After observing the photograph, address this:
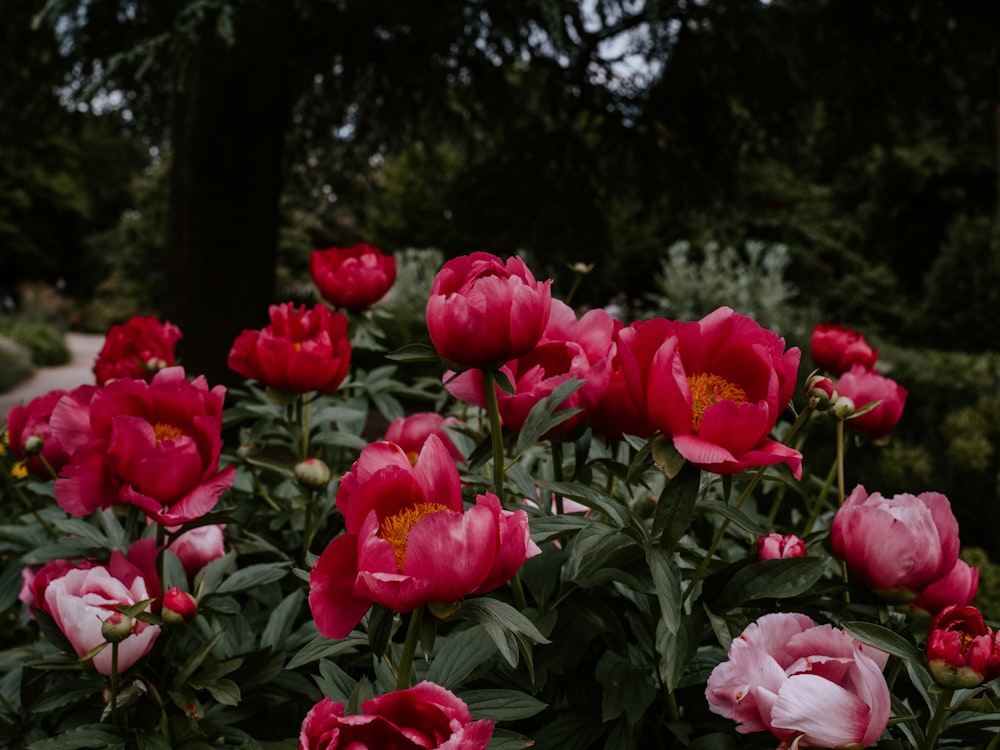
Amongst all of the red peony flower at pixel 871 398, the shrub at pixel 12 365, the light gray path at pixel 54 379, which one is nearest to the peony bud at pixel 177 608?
the red peony flower at pixel 871 398

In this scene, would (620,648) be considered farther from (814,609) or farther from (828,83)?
(828,83)

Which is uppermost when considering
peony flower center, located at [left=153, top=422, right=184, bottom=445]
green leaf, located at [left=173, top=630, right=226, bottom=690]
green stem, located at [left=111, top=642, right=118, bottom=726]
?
peony flower center, located at [left=153, top=422, right=184, bottom=445]

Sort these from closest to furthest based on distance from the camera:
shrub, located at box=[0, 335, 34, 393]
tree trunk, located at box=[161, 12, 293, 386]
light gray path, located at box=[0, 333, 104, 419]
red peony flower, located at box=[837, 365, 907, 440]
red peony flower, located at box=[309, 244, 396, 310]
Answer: red peony flower, located at box=[837, 365, 907, 440] → red peony flower, located at box=[309, 244, 396, 310] → tree trunk, located at box=[161, 12, 293, 386] → light gray path, located at box=[0, 333, 104, 419] → shrub, located at box=[0, 335, 34, 393]

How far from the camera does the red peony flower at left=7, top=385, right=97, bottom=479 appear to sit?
115cm

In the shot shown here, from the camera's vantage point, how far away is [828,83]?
4.54 meters

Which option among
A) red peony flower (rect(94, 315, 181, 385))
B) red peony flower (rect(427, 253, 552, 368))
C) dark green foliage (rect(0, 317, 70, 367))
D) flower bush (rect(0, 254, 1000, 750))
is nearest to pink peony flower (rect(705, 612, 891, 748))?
flower bush (rect(0, 254, 1000, 750))

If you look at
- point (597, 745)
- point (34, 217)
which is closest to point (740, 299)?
point (597, 745)

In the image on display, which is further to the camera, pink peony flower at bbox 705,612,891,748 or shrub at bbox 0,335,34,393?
shrub at bbox 0,335,34,393

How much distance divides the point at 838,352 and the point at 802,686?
789 mm

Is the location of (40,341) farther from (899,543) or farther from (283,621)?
(899,543)

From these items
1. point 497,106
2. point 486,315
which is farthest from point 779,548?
point 497,106

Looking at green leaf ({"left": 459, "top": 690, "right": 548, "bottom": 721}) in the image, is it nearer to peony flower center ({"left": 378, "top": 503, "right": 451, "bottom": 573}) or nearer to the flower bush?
the flower bush

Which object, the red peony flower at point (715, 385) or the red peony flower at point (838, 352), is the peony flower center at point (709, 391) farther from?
the red peony flower at point (838, 352)

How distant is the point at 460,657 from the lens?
82 cm
